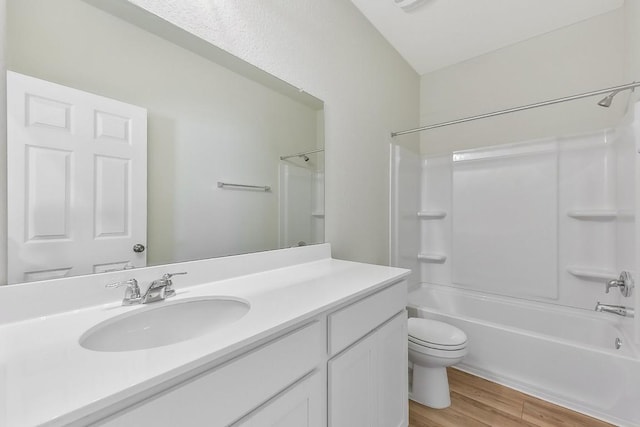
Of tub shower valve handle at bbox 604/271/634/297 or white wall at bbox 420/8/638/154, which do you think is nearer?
tub shower valve handle at bbox 604/271/634/297

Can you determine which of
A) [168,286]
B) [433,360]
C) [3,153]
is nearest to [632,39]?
[433,360]

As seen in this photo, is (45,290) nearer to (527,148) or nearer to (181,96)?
(181,96)

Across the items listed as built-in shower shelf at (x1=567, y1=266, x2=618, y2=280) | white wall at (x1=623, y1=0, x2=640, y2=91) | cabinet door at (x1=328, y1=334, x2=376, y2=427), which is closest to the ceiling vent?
white wall at (x1=623, y1=0, x2=640, y2=91)

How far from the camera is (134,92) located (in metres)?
0.94

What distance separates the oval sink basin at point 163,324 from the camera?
73 cm

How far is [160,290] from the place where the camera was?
897 mm

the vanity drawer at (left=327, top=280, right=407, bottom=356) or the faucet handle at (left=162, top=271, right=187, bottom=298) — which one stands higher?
the faucet handle at (left=162, top=271, right=187, bottom=298)

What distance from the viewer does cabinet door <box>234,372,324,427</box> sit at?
2.25 feet

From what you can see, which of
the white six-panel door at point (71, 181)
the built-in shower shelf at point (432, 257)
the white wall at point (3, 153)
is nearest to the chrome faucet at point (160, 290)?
the white six-panel door at point (71, 181)

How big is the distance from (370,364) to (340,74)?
64.5 inches

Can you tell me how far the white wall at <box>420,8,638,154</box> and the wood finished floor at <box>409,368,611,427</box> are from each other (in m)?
1.92

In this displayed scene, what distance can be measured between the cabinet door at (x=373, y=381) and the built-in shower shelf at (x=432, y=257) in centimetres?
154

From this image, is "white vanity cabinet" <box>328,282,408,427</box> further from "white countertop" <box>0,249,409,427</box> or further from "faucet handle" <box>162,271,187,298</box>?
"faucet handle" <box>162,271,187,298</box>

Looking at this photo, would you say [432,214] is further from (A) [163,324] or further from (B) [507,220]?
(A) [163,324]
